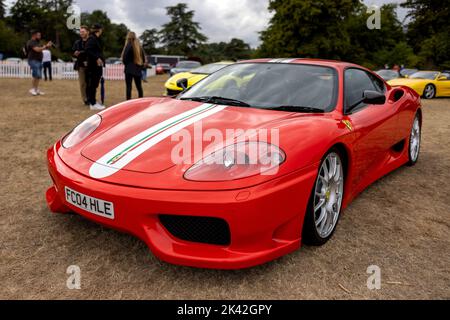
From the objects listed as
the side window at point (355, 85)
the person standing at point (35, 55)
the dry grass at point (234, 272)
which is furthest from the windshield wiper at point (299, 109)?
the person standing at point (35, 55)

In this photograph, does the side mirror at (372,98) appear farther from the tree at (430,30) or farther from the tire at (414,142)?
the tree at (430,30)

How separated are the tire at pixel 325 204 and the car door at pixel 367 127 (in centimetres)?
27

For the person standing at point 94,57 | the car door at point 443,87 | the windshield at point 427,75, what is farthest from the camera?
the windshield at point 427,75

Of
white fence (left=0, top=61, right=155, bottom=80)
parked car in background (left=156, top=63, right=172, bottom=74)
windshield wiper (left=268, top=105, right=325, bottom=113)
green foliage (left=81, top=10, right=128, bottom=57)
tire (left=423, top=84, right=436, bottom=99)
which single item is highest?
green foliage (left=81, top=10, right=128, bottom=57)

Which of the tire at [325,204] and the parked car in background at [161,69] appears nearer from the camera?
the tire at [325,204]

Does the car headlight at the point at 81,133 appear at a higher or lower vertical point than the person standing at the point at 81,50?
lower

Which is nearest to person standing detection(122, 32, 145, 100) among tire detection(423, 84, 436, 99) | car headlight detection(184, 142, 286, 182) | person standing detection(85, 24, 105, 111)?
person standing detection(85, 24, 105, 111)

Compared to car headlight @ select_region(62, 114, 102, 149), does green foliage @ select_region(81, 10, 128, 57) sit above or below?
above

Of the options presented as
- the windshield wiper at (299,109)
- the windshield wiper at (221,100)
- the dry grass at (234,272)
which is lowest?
the dry grass at (234,272)

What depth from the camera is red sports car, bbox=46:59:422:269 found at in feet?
6.44

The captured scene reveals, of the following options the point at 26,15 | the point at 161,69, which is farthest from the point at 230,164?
the point at 26,15

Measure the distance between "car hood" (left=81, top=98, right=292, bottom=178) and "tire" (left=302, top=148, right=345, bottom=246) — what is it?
1.37 ft

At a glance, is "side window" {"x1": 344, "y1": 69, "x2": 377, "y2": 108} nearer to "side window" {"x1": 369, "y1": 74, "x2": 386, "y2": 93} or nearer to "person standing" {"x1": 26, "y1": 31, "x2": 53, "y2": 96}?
"side window" {"x1": 369, "y1": 74, "x2": 386, "y2": 93}

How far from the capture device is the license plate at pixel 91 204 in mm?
2034
